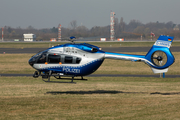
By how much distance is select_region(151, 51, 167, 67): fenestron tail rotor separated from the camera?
1714cm

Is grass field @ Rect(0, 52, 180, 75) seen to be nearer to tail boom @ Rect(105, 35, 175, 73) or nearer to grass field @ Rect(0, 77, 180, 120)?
grass field @ Rect(0, 77, 180, 120)

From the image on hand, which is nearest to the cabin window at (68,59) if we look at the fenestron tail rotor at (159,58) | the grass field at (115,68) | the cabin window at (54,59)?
the cabin window at (54,59)

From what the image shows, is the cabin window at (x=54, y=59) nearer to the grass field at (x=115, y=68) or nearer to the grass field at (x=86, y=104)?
the grass field at (x=86, y=104)

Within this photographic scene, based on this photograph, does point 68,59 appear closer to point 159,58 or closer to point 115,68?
point 159,58

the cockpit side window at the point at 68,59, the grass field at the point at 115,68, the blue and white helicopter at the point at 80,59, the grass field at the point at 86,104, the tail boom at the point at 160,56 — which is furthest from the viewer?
the grass field at the point at 115,68

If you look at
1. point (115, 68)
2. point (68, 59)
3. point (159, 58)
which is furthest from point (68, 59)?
point (115, 68)

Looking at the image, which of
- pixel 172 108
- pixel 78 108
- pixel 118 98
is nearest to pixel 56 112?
pixel 78 108

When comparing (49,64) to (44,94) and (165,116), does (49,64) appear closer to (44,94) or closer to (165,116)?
(44,94)

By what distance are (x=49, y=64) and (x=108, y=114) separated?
7.11 meters

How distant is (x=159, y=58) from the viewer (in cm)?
1709

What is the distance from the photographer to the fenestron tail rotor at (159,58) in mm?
17141

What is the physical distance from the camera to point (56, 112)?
13273mm

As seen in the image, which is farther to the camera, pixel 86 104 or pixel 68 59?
pixel 68 59

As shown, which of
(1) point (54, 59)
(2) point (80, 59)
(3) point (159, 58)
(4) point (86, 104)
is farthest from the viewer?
(1) point (54, 59)
